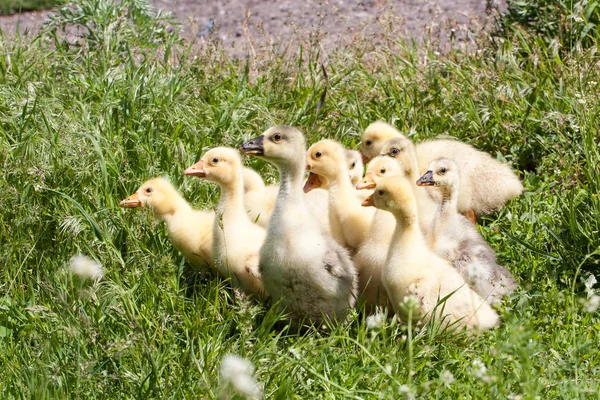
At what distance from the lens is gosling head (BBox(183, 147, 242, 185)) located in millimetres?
5168

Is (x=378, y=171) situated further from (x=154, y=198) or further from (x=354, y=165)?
(x=154, y=198)

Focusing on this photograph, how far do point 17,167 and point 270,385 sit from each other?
226 cm

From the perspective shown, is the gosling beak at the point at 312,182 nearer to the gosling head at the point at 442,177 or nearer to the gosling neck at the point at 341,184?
the gosling neck at the point at 341,184

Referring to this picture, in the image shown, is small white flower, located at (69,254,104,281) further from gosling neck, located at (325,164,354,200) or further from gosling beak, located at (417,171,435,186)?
gosling beak, located at (417,171,435,186)

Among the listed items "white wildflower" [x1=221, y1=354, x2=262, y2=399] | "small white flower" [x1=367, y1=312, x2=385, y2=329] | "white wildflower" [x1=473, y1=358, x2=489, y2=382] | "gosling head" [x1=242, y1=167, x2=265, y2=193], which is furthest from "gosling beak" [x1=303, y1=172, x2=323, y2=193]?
"white wildflower" [x1=221, y1=354, x2=262, y2=399]

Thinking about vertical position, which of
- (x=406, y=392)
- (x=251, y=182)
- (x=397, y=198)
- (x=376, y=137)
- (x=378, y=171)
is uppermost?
(x=397, y=198)

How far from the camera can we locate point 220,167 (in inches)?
203

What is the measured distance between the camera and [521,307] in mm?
4383

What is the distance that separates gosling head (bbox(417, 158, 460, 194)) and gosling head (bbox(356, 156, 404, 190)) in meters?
0.17

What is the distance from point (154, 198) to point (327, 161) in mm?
990

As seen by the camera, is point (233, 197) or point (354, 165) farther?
point (354, 165)

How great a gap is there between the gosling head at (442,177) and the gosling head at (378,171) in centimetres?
17

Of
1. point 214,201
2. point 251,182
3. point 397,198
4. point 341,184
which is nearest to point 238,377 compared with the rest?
point 397,198

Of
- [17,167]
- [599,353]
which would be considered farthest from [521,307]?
[17,167]
